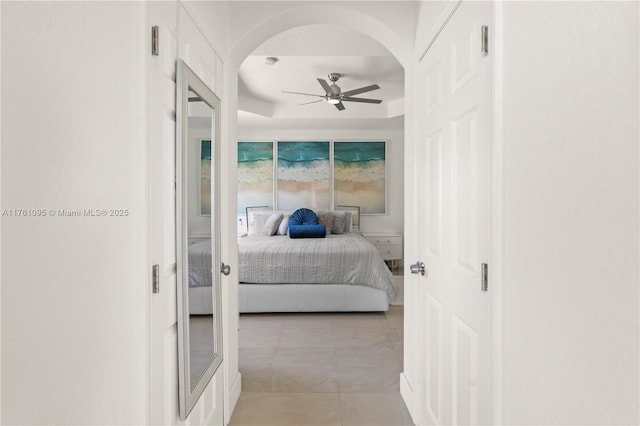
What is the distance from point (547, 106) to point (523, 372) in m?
0.69

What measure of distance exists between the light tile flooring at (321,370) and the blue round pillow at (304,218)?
1.77 metres

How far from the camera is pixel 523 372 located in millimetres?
983

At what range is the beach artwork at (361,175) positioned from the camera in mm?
6508

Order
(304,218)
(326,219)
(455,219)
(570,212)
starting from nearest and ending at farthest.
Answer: (570,212) < (455,219) < (304,218) < (326,219)

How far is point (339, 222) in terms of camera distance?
5.96 meters

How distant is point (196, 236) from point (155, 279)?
1.40ft

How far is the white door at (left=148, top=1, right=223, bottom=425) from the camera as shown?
3.90 feet

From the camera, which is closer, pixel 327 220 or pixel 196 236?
pixel 196 236

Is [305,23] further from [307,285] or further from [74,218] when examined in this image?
[307,285]

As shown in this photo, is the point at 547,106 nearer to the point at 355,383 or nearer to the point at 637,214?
the point at 637,214

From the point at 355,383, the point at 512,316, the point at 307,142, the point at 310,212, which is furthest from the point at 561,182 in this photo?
the point at 307,142

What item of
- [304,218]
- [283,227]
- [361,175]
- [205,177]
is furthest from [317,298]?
[361,175]

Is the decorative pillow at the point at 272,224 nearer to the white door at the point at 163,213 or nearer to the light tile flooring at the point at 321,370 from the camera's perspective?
the light tile flooring at the point at 321,370

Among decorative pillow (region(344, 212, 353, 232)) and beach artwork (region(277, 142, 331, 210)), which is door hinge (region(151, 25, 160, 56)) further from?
beach artwork (region(277, 142, 331, 210))
